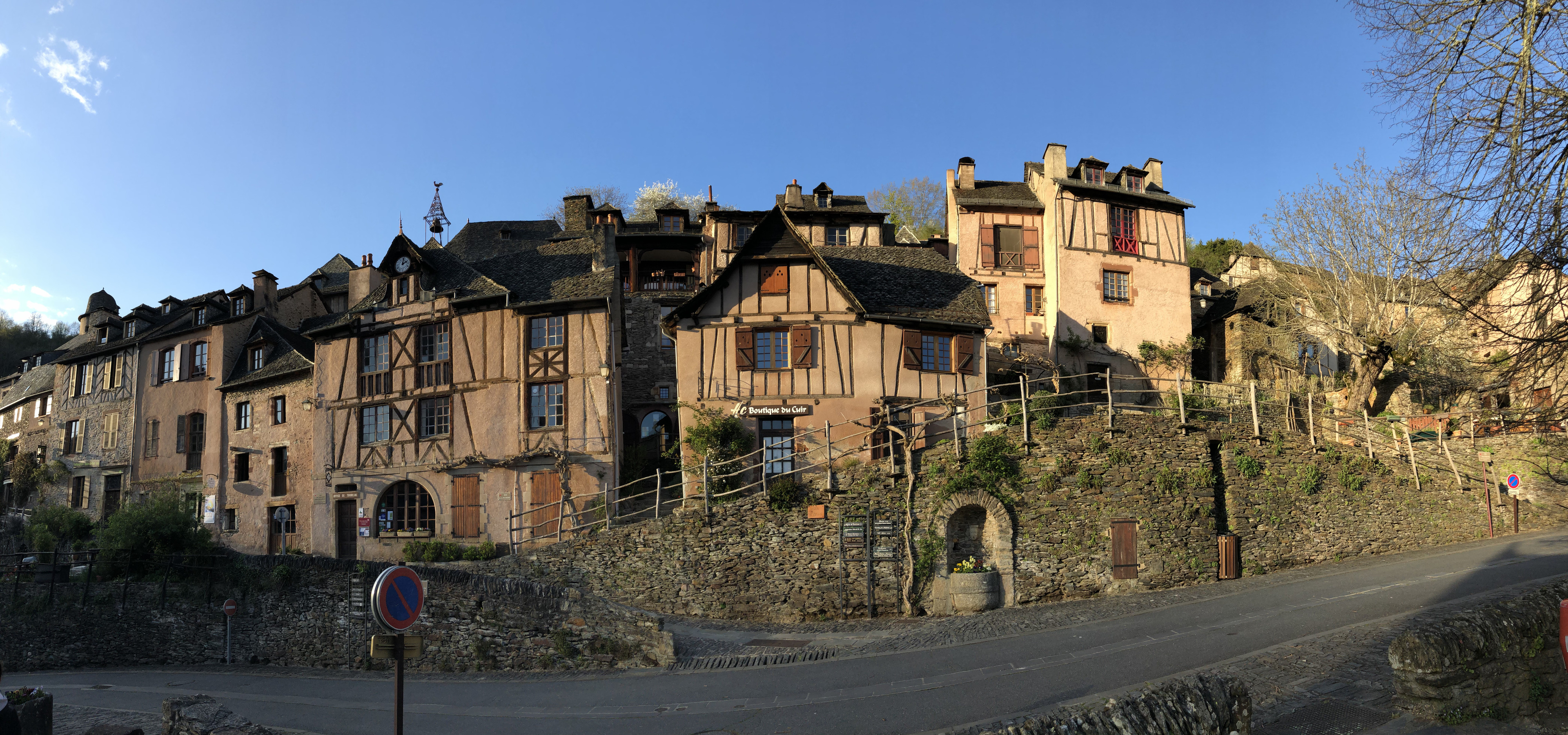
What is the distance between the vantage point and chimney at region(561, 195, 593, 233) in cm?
3488

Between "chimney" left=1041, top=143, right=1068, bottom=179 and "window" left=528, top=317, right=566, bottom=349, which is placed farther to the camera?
"chimney" left=1041, top=143, right=1068, bottom=179

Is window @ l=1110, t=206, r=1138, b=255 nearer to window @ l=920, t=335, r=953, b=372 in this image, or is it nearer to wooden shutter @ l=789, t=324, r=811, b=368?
window @ l=920, t=335, r=953, b=372

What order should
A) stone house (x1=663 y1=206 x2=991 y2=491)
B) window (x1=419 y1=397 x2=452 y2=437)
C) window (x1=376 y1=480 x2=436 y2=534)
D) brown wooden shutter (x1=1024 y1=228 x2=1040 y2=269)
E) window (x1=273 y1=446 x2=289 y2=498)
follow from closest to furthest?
stone house (x1=663 y1=206 x2=991 y2=491)
window (x1=376 y1=480 x2=436 y2=534)
window (x1=419 y1=397 x2=452 y2=437)
window (x1=273 y1=446 x2=289 y2=498)
brown wooden shutter (x1=1024 y1=228 x2=1040 y2=269)

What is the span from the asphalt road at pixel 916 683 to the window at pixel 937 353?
9.35m

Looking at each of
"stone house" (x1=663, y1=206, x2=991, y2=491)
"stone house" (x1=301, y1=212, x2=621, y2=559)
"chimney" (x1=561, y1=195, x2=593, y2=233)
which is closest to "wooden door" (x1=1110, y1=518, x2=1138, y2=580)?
"stone house" (x1=663, y1=206, x2=991, y2=491)

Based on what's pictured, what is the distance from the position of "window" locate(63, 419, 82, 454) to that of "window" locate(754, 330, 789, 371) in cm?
3085

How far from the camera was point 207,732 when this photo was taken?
A: 11.2 metres

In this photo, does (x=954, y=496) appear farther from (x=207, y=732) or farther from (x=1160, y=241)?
(x=1160, y=241)

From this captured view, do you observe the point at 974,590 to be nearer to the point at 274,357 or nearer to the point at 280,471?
the point at 280,471

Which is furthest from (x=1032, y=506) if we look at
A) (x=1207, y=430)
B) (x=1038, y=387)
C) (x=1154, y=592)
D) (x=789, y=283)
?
(x=1038, y=387)

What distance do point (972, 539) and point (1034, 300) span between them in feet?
51.7

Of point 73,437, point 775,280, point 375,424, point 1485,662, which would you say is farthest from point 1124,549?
point 73,437

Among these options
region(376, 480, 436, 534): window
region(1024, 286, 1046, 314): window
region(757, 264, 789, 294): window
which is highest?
region(1024, 286, 1046, 314): window

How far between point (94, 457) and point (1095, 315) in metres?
38.8
